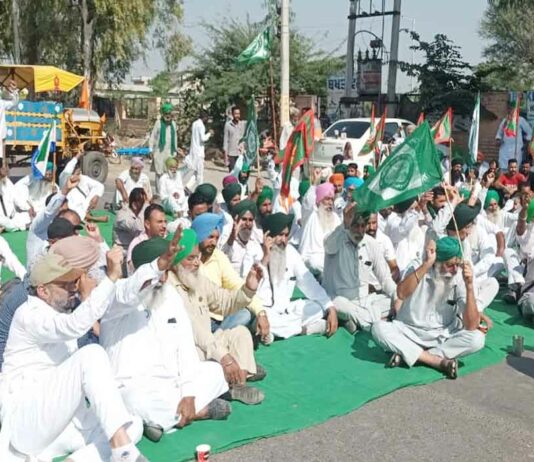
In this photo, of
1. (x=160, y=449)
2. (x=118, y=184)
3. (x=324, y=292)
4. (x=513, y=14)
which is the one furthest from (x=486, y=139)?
(x=160, y=449)

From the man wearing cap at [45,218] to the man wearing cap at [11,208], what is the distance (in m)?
4.18

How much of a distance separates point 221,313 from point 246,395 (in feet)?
2.26

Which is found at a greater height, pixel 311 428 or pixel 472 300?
pixel 472 300

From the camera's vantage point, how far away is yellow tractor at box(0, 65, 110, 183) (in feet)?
50.3

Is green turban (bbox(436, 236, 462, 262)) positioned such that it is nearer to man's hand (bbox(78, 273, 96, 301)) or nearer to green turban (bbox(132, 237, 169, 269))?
green turban (bbox(132, 237, 169, 269))

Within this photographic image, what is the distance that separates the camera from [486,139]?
19.9 meters

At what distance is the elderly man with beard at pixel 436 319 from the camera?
5.47 m

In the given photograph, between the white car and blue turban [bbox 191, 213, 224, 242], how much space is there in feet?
30.7

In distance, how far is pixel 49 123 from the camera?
15875mm

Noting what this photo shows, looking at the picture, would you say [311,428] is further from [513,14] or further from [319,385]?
[513,14]

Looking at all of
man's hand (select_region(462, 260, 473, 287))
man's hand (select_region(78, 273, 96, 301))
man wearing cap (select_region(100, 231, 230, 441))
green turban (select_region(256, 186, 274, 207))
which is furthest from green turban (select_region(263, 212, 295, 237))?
man's hand (select_region(78, 273, 96, 301))

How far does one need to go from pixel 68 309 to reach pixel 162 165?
9.57 metres

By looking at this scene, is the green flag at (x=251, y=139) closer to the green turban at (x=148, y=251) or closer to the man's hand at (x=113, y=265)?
the green turban at (x=148, y=251)

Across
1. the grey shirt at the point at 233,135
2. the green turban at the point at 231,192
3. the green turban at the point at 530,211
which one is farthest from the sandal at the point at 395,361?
the grey shirt at the point at 233,135
